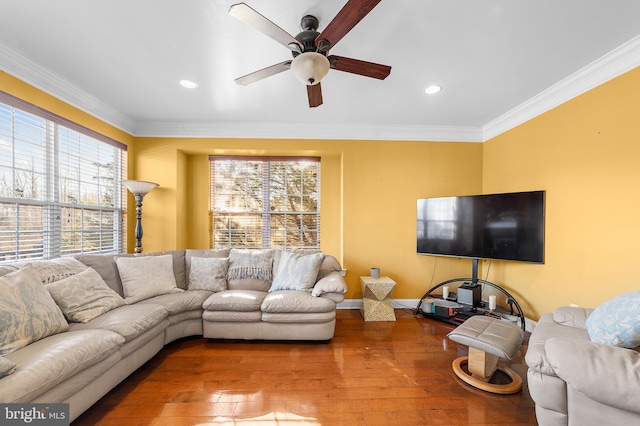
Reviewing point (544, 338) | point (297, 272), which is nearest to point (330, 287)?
point (297, 272)

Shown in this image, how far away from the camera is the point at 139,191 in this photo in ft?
10.2

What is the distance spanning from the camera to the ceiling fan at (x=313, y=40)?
1.29 m

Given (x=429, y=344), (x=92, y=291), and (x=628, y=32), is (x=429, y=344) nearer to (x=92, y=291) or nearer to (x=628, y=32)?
(x=628, y=32)

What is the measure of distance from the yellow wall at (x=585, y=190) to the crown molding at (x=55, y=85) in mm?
5001

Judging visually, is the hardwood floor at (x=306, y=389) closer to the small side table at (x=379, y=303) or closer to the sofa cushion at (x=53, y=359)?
the sofa cushion at (x=53, y=359)

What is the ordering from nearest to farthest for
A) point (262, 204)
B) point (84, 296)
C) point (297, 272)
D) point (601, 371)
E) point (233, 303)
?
1. point (601, 371)
2. point (84, 296)
3. point (233, 303)
4. point (297, 272)
5. point (262, 204)

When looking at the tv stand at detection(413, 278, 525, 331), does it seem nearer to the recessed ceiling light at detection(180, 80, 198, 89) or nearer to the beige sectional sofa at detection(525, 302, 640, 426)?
the beige sectional sofa at detection(525, 302, 640, 426)

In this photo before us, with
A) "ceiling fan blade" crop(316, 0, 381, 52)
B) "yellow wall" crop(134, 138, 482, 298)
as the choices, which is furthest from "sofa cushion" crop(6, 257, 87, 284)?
"ceiling fan blade" crop(316, 0, 381, 52)

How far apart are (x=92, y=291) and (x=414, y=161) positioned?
391 centimetres

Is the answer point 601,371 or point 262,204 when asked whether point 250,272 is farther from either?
point 601,371

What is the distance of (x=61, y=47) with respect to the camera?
6.55 feet

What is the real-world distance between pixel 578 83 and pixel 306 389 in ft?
11.9

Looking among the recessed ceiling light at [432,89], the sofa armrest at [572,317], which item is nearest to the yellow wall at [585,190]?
the sofa armrest at [572,317]

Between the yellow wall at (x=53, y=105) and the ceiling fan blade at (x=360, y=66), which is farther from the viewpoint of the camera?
the yellow wall at (x=53, y=105)
